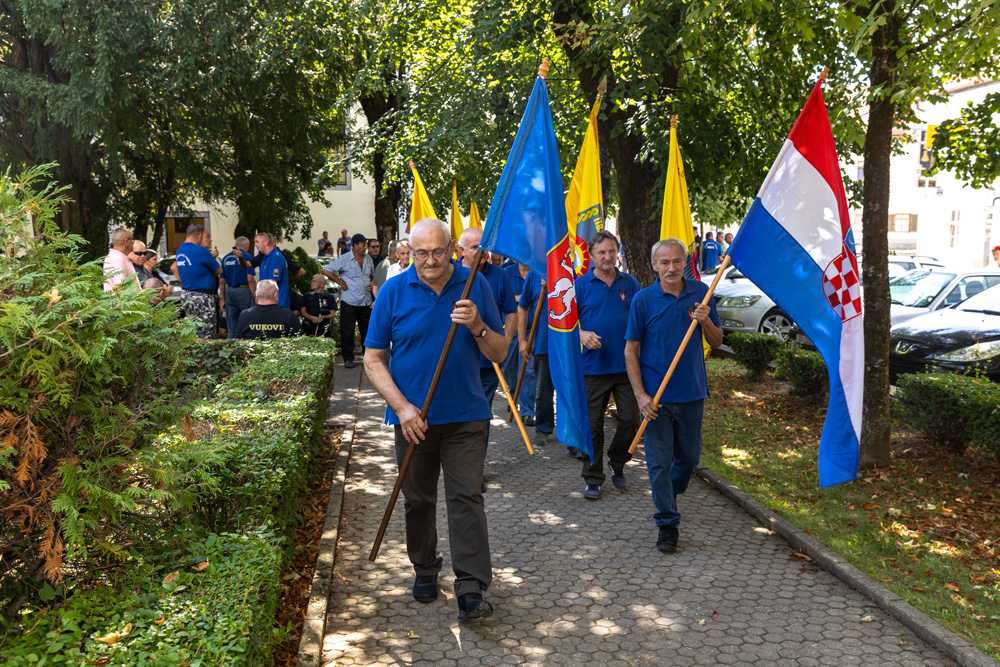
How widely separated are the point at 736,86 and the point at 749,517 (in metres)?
7.04

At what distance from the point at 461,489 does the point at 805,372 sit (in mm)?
7070

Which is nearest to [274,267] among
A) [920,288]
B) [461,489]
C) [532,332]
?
[532,332]

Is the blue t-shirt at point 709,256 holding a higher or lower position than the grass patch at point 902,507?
higher

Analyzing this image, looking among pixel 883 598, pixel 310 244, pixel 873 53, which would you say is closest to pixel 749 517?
pixel 883 598

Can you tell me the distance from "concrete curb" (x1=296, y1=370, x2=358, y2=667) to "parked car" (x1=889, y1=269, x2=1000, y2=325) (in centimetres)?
860

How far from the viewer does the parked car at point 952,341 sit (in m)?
11.0

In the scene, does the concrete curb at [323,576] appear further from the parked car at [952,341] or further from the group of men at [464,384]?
the parked car at [952,341]

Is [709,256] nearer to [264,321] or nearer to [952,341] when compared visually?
[952,341]

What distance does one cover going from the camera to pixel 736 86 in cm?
1248

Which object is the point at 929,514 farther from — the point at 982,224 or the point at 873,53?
the point at 982,224

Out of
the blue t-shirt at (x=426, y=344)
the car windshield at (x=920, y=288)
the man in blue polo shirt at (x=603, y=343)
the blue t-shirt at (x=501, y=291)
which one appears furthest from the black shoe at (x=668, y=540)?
the car windshield at (x=920, y=288)

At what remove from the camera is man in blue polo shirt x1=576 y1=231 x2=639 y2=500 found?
297 inches

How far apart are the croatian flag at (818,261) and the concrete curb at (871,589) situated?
61 cm

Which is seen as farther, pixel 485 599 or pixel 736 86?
pixel 736 86
